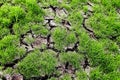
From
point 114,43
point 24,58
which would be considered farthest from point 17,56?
point 114,43

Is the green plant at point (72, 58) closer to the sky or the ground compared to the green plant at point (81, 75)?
closer to the sky

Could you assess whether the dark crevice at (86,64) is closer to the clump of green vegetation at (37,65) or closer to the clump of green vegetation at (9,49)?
the clump of green vegetation at (37,65)

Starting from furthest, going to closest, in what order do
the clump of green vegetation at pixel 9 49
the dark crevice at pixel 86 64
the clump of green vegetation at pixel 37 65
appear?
the dark crevice at pixel 86 64, the clump of green vegetation at pixel 9 49, the clump of green vegetation at pixel 37 65

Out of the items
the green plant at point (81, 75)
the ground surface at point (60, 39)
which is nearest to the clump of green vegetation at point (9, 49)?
the ground surface at point (60, 39)

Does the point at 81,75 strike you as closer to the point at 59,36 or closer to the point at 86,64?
the point at 86,64

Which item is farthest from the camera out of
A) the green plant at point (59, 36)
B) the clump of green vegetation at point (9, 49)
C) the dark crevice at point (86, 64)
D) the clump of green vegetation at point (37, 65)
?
the green plant at point (59, 36)

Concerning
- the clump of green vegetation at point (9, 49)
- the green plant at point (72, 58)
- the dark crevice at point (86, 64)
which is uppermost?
the clump of green vegetation at point (9, 49)

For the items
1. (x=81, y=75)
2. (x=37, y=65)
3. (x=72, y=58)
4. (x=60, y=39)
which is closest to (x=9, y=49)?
(x=37, y=65)

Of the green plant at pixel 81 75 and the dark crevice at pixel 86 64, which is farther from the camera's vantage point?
the dark crevice at pixel 86 64

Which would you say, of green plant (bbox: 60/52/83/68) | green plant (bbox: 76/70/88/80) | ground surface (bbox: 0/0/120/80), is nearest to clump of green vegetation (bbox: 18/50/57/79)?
ground surface (bbox: 0/0/120/80)
